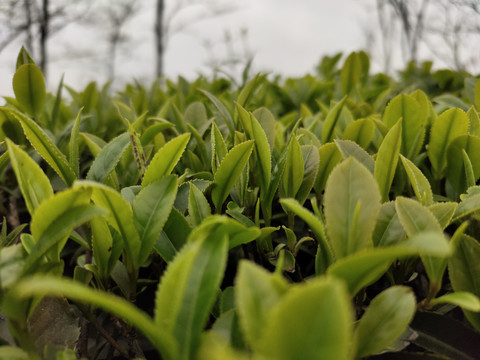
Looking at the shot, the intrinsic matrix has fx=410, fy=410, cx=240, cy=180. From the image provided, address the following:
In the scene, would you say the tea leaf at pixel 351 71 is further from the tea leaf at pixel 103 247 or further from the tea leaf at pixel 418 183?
the tea leaf at pixel 103 247

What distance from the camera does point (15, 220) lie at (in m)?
1.22

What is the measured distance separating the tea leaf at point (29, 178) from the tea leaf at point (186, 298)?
333mm

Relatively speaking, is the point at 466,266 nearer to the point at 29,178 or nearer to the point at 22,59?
the point at 29,178

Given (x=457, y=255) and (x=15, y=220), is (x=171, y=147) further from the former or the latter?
(x=15, y=220)

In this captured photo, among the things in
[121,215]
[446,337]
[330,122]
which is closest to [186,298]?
[121,215]

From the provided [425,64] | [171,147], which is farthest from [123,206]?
[425,64]

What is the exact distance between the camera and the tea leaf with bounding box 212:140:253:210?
0.82 meters

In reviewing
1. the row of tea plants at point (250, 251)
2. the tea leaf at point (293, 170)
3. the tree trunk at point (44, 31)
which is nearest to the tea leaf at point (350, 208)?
the row of tea plants at point (250, 251)

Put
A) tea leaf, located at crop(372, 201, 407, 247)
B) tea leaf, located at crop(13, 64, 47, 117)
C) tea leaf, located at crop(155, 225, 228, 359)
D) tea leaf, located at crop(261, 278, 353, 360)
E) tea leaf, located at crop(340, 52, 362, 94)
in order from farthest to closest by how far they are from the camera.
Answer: tea leaf, located at crop(340, 52, 362, 94) → tea leaf, located at crop(13, 64, 47, 117) → tea leaf, located at crop(372, 201, 407, 247) → tea leaf, located at crop(155, 225, 228, 359) → tea leaf, located at crop(261, 278, 353, 360)

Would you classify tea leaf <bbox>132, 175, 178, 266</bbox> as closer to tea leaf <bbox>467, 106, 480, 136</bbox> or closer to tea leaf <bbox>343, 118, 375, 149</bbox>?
tea leaf <bbox>343, 118, 375, 149</bbox>

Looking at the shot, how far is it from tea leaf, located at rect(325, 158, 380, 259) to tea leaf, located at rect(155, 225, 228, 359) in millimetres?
197

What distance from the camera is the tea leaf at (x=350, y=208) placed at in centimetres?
62

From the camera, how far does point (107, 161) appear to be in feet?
2.84

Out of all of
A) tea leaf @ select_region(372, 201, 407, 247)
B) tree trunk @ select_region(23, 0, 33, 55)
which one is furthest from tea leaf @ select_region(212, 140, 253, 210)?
tree trunk @ select_region(23, 0, 33, 55)
